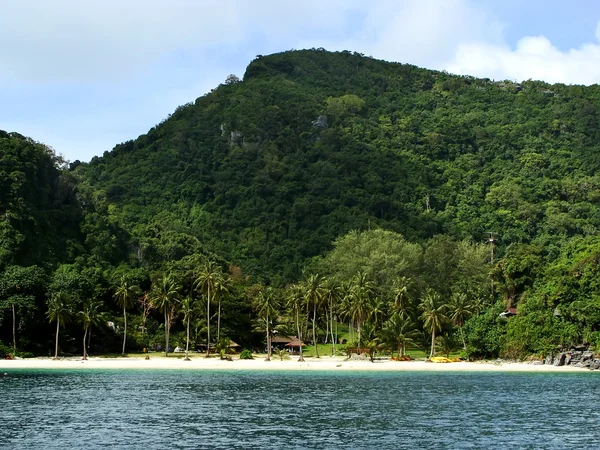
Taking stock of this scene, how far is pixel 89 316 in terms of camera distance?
101m

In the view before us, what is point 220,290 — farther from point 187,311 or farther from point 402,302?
point 402,302

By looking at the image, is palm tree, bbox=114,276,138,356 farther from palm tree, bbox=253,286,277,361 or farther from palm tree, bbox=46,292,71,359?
palm tree, bbox=253,286,277,361

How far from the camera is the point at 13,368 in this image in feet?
290

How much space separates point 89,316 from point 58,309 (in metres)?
4.65

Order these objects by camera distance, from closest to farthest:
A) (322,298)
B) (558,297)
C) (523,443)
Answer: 1. (523,443)
2. (558,297)
3. (322,298)

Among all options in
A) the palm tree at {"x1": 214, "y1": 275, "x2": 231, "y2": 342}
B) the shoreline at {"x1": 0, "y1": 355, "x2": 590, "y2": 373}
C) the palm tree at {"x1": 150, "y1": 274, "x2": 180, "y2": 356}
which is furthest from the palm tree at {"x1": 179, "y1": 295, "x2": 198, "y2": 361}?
the palm tree at {"x1": 214, "y1": 275, "x2": 231, "y2": 342}

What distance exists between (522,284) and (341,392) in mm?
50736

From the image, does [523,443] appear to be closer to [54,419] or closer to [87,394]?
[54,419]

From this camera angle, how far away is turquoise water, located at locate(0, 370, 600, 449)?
4109 centimetres

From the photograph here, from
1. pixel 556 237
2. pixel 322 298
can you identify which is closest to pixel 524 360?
pixel 322 298

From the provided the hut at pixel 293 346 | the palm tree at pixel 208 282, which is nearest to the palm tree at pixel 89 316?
the palm tree at pixel 208 282

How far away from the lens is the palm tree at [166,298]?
10631 cm

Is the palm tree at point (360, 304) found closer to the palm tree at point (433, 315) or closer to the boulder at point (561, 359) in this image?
the palm tree at point (433, 315)

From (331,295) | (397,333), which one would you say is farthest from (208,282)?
(397,333)
